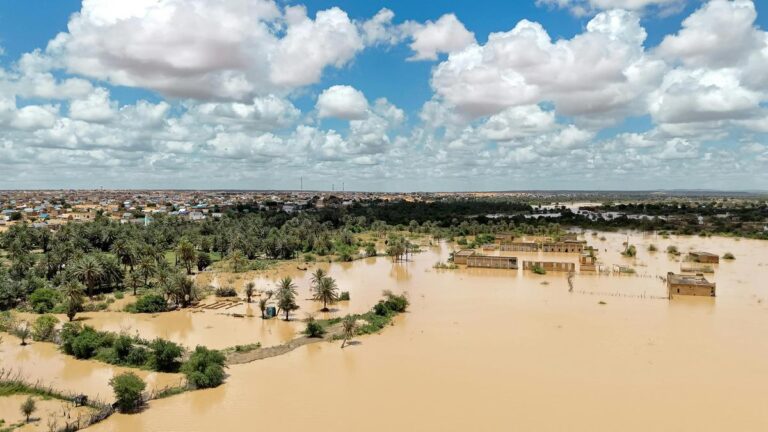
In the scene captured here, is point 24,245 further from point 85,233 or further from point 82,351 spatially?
point 82,351

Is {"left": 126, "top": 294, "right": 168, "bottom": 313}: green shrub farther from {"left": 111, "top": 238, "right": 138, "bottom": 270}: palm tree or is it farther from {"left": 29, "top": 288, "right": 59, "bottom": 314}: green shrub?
{"left": 111, "top": 238, "right": 138, "bottom": 270}: palm tree

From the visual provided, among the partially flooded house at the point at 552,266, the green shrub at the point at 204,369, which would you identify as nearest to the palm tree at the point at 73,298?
the green shrub at the point at 204,369

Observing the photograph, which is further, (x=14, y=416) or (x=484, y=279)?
(x=484, y=279)

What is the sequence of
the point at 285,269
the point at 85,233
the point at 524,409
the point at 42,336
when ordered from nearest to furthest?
1. the point at 524,409
2. the point at 42,336
3. the point at 285,269
4. the point at 85,233

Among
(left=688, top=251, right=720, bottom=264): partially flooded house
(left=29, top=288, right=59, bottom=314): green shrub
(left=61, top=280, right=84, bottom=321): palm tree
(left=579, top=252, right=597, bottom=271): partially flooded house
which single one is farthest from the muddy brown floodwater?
(left=688, top=251, right=720, bottom=264): partially flooded house

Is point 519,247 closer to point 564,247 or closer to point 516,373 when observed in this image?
point 564,247

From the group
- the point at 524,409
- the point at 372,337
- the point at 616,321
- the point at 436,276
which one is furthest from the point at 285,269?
the point at 524,409

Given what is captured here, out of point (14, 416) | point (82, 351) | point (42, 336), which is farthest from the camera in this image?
point (42, 336)

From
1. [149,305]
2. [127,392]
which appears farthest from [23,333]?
[127,392]
